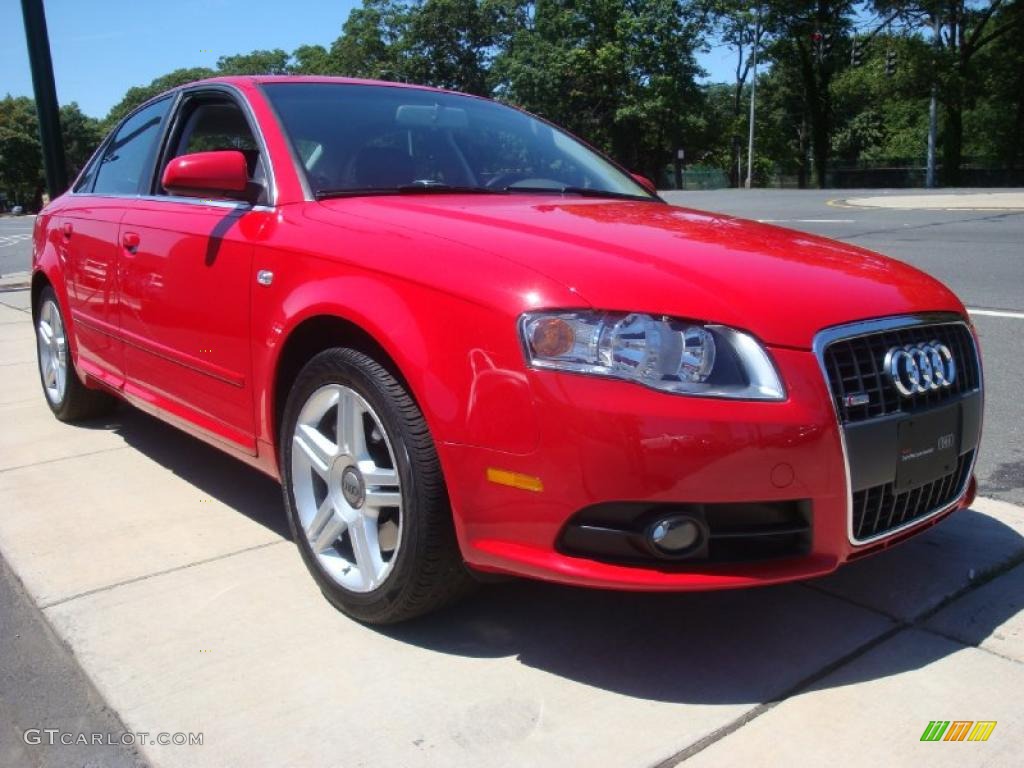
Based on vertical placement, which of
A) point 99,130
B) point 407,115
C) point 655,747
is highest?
point 99,130

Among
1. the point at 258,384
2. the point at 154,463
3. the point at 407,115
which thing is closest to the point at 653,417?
the point at 258,384

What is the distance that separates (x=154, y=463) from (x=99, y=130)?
103m

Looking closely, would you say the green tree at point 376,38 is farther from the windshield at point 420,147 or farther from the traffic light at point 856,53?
the windshield at point 420,147

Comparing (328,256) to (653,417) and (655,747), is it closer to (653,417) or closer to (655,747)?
(653,417)

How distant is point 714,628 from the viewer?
2.68 meters

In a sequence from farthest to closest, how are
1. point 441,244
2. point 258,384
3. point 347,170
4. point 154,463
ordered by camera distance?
point 154,463
point 347,170
point 258,384
point 441,244

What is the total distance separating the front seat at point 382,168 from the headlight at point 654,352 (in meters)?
1.27

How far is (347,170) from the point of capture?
3.20 metres

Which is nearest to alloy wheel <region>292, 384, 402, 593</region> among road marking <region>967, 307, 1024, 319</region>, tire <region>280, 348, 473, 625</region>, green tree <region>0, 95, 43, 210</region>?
tire <region>280, 348, 473, 625</region>

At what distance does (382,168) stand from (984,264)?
28.1 feet

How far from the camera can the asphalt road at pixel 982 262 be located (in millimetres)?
4199

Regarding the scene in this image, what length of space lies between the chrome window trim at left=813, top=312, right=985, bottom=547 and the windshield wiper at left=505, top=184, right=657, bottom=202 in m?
1.40
